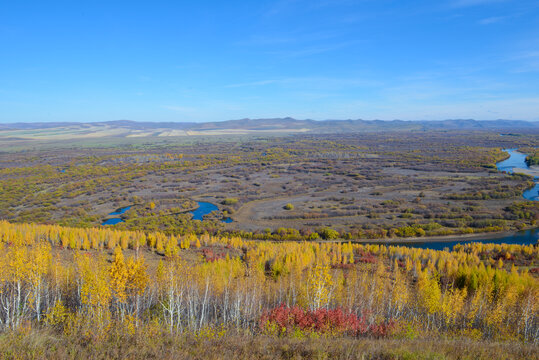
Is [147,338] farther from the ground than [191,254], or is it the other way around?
[147,338]

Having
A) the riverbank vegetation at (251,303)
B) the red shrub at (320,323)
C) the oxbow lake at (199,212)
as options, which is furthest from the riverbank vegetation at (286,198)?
the red shrub at (320,323)

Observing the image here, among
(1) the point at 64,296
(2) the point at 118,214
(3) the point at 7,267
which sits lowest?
(2) the point at 118,214

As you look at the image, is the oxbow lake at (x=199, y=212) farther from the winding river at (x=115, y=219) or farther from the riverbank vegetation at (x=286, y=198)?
the riverbank vegetation at (x=286, y=198)

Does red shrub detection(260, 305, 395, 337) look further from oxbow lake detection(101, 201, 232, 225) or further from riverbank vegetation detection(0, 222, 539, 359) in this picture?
oxbow lake detection(101, 201, 232, 225)

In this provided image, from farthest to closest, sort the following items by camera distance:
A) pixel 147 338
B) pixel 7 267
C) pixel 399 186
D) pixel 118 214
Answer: pixel 399 186 < pixel 118 214 < pixel 7 267 < pixel 147 338

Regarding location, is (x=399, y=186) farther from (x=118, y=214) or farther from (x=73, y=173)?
(x=73, y=173)

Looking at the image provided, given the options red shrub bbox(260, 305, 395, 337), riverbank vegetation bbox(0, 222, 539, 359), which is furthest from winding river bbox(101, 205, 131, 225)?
red shrub bbox(260, 305, 395, 337)

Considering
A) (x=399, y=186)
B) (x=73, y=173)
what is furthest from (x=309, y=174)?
(x=73, y=173)

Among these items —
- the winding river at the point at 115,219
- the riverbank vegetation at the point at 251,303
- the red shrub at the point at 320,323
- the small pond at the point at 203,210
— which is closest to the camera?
the riverbank vegetation at the point at 251,303
